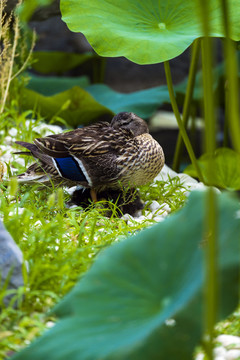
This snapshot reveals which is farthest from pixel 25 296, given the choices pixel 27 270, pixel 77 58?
pixel 77 58

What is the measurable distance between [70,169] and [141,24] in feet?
3.05

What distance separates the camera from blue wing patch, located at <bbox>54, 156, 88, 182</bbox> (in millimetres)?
2867

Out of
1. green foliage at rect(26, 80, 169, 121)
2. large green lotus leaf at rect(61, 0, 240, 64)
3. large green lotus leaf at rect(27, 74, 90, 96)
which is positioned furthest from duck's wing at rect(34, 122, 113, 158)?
large green lotus leaf at rect(27, 74, 90, 96)

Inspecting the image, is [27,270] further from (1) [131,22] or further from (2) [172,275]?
(1) [131,22]

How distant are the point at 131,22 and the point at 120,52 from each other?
284 mm

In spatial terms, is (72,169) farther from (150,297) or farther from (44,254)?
(150,297)

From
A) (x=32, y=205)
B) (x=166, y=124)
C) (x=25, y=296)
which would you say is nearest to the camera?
(x=25, y=296)

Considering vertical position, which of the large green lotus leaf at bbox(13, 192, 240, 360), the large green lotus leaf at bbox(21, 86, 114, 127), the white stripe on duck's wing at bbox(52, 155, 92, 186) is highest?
the large green lotus leaf at bbox(21, 86, 114, 127)

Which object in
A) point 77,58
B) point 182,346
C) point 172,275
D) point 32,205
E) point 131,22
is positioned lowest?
point 182,346

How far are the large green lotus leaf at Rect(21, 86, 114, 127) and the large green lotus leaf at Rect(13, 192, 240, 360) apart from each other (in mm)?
3122

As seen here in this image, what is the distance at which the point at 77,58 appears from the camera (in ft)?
21.0

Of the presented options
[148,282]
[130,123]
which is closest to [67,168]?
[130,123]

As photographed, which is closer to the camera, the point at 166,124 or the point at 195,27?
the point at 195,27

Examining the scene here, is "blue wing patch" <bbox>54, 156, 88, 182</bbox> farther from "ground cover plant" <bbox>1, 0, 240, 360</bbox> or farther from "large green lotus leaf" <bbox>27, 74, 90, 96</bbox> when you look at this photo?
"large green lotus leaf" <bbox>27, 74, 90, 96</bbox>
